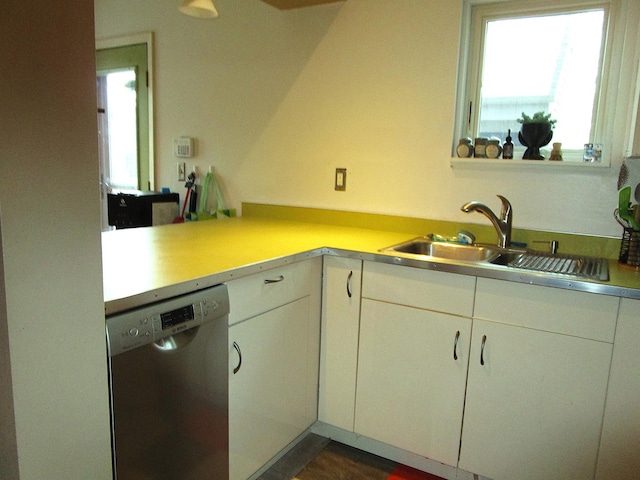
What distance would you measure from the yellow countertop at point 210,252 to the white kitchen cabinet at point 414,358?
141 mm

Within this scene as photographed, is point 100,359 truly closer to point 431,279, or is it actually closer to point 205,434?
point 205,434

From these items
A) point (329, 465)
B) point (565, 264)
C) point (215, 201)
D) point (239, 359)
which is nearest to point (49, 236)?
point (239, 359)

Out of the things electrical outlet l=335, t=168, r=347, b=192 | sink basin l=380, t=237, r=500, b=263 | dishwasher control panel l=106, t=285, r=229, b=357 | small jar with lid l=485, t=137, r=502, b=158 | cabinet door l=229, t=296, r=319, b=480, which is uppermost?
small jar with lid l=485, t=137, r=502, b=158

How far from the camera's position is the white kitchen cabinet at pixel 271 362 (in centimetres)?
157

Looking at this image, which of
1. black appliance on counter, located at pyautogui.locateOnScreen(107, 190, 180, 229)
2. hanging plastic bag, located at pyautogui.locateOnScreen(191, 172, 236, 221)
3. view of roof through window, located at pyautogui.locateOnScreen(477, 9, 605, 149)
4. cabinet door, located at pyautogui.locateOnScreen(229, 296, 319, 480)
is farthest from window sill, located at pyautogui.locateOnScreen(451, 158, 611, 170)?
black appliance on counter, located at pyautogui.locateOnScreen(107, 190, 180, 229)

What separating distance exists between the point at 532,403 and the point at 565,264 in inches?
21.5

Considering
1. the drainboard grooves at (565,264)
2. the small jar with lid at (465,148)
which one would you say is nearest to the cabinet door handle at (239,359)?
the drainboard grooves at (565,264)

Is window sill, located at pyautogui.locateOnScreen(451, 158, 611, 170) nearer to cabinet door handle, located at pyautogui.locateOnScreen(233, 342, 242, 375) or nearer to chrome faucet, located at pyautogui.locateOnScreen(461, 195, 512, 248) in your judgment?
chrome faucet, located at pyautogui.locateOnScreen(461, 195, 512, 248)

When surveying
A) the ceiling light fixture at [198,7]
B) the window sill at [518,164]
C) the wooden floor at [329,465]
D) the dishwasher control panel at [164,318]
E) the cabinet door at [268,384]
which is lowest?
the wooden floor at [329,465]

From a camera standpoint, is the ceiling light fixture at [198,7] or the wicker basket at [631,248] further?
the ceiling light fixture at [198,7]

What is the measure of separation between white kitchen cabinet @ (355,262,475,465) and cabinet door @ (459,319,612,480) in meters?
0.06

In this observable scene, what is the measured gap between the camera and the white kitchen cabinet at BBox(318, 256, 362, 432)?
192cm

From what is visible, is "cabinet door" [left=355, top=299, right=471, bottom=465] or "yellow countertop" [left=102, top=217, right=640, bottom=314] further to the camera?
"cabinet door" [left=355, top=299, right=471, bottom=465]

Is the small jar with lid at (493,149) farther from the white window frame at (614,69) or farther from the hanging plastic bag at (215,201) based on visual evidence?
the hanging plastic bag at (215,201)
